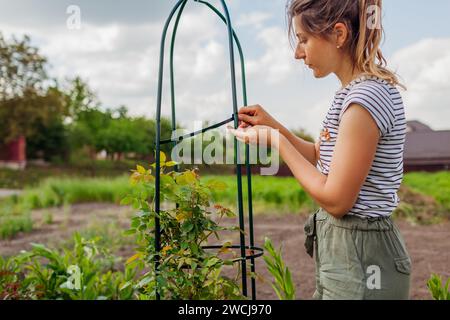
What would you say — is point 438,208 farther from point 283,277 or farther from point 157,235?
point 157,235

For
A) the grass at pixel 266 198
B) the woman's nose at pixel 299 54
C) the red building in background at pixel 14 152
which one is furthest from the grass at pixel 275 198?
the red building in background at pixel 14 152

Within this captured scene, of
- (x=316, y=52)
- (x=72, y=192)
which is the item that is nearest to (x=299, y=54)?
(x=316, y=52)

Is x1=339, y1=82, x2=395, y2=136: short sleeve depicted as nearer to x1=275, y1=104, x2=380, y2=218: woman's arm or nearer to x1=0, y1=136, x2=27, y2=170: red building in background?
x1=275, y1=104, x2=380, y2=218: woman's arm

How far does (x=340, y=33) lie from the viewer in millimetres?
1121

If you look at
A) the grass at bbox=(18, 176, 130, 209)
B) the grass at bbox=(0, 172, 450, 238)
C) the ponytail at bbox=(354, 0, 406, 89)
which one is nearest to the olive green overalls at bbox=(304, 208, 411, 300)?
the ponytail at bbox=(354, 0, 406, 89)

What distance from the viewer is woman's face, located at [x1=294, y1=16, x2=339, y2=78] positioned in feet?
3.72

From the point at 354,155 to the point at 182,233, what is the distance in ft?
1.99

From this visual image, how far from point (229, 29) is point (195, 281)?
68 cm

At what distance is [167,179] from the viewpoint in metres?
1.46

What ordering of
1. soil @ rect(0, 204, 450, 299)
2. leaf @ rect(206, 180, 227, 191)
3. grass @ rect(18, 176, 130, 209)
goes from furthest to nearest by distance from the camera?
1. grass @ rect(18, 176, 130, 209)
2. soil @ rect(0, 204, 450, 299)
3. leaf @ rect(206, 180, 227, 191)

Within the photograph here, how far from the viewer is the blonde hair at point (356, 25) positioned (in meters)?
1.12

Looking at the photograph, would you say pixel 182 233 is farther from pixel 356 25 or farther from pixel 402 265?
pixel 356 25
